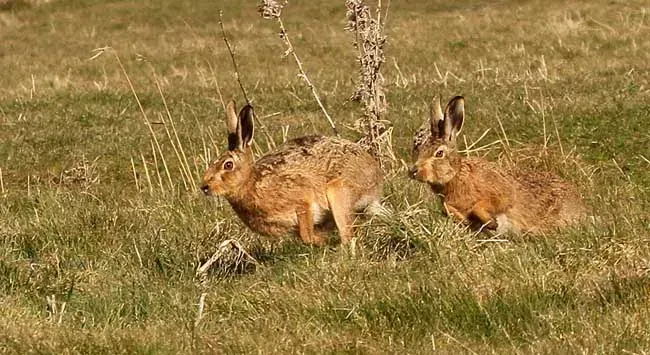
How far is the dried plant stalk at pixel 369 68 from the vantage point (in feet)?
28.6

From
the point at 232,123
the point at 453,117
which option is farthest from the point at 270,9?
the point at 453,117

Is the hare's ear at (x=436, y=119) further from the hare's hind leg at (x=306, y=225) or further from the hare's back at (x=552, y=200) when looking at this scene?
the hare's hind leg at (x=306, y=225)

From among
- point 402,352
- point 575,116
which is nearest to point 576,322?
point 402,352

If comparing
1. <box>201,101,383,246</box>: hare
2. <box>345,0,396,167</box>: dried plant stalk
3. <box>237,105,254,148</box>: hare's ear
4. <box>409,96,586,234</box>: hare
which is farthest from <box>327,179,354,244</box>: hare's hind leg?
<box>345,0,396,167</box>: dried plant stalk

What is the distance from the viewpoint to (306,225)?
668 cm

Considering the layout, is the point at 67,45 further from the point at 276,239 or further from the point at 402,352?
the point at 402,352

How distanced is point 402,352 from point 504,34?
17765mm

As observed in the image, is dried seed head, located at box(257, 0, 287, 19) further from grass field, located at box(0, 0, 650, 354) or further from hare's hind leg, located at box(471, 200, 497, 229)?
hare's hind leg, located at box(471, 200, 497, 229)

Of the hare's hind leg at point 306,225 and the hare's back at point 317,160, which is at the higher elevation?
the hare's back at point 317,160

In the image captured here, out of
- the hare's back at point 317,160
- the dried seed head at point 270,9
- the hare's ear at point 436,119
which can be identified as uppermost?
the dried seed head at point 270,9

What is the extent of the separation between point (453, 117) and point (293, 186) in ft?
3.52

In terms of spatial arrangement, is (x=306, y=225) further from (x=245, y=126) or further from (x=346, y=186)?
(x=245, y=126)

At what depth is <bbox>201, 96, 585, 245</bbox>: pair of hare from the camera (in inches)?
264

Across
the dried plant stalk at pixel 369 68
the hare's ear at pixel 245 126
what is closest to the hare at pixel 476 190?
the hare's ear at pixel 245 126
